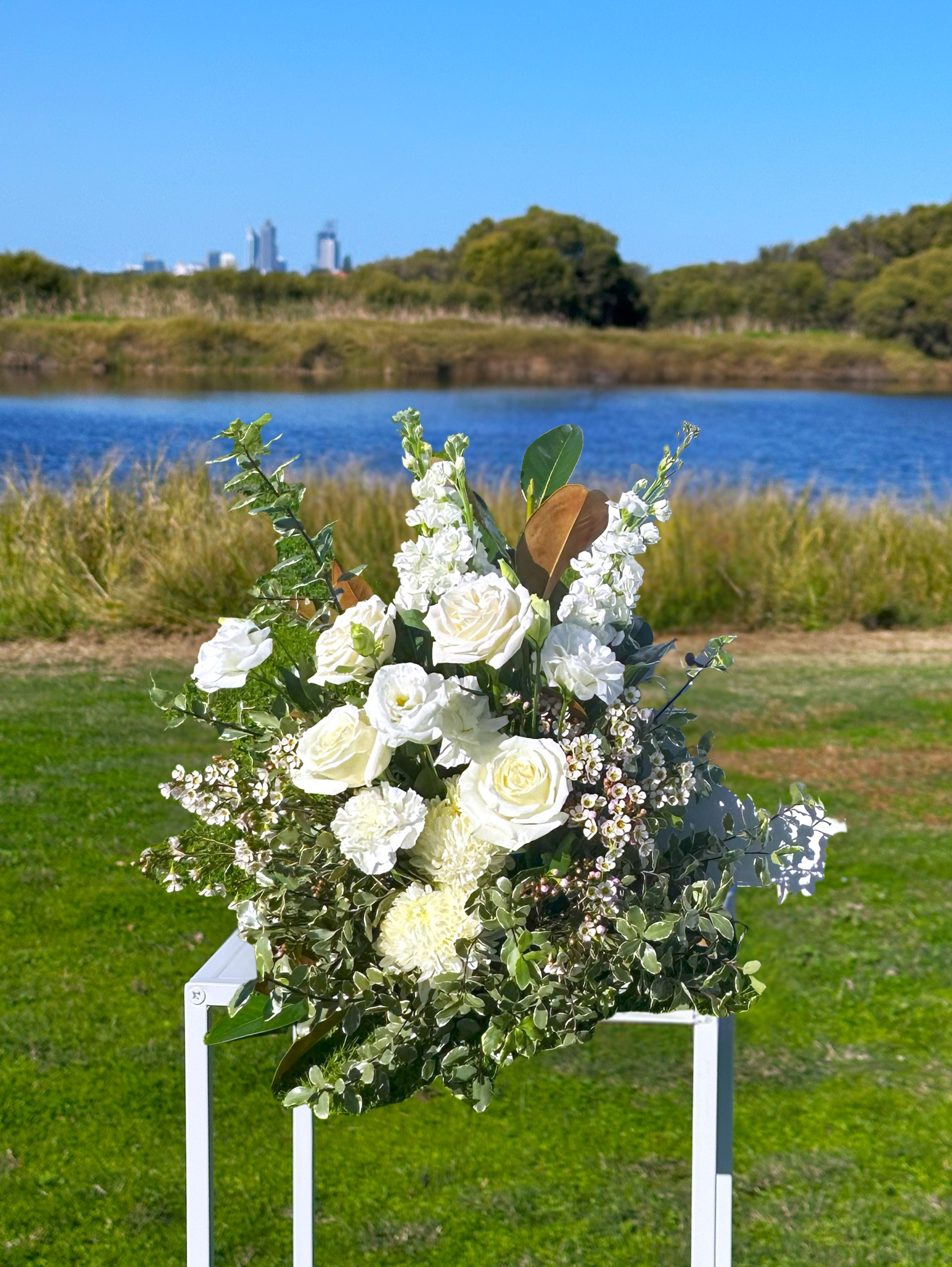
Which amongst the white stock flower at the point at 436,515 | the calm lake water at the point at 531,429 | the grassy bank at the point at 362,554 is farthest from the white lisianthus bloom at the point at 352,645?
the calm lake water at the point at 531,429

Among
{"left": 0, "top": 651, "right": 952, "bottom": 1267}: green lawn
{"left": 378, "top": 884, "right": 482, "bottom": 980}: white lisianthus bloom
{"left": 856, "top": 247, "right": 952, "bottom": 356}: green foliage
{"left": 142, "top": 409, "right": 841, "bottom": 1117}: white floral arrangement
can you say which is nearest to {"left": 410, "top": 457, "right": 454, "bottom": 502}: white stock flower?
{"left": 142, "top": 409, "right": 841, "bottom": 1117}: white floral arrangement

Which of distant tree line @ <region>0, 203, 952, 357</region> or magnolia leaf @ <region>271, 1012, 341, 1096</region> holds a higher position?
distant tree line @ <region>0, 203, 952, 357</region>

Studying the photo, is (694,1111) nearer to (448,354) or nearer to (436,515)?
(436,515)

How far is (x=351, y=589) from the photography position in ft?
4.88

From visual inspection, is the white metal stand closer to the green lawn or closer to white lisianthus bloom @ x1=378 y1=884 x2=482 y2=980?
white lisianthus bloom @ x1=378 y1=884 x2=482 y2=980

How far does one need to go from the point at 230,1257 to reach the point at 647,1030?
56.0 inches

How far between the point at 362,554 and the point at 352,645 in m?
7.15

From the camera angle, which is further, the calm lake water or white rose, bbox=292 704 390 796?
the calm lake water

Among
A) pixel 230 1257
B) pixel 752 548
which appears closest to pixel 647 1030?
pixel 230 1257

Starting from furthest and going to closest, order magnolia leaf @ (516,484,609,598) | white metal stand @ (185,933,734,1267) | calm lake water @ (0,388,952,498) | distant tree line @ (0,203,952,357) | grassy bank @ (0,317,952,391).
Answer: distant tree line @ (0,203,952,357), grassy bank @ (0,317,952,391), calm lake water @ (0,388,952,498), white metal stand @ (185,933,734,1267), magnolia leaf @ (516,484,609,598)

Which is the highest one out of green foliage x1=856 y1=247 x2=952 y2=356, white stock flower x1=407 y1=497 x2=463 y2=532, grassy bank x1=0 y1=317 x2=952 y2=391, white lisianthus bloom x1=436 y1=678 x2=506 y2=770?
green foliage x1=856 y1=247 x2=952 y2=356

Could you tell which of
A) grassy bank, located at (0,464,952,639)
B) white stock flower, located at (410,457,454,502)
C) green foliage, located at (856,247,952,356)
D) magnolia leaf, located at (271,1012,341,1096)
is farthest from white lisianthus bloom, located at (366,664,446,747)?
green foliage, located at (856,247,952,356)

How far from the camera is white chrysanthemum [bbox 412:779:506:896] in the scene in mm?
1296

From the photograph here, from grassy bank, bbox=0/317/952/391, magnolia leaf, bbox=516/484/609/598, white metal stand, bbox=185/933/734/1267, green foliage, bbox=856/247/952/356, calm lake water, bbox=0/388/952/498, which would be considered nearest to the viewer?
magnolia leaf, bbox=516/484/609/598
